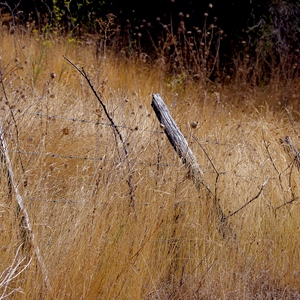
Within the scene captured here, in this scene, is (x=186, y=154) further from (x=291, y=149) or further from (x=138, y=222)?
(x=291, y=149)

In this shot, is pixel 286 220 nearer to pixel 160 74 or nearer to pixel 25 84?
pixel 25 84

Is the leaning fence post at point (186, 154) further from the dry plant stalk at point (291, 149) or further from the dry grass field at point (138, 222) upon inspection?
the dry plant stalk at point (291, 149)

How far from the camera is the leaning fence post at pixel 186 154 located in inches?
138

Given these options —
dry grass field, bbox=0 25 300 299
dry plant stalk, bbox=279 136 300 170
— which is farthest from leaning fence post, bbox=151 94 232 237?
dry plant stalk, bbox=279 136 300 170

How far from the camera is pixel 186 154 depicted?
11.7ft

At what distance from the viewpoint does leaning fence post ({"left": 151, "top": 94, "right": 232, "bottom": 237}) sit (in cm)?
350

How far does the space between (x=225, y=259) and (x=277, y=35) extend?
5505 millimetres

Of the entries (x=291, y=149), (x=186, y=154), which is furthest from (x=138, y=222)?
(x=291, y=149)

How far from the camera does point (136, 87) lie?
22.1 feet

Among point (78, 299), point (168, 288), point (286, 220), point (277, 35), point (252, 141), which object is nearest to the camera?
point (78, 299)

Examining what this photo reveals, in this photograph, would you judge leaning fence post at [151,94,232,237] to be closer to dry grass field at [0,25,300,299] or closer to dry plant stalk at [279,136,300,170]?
dry grass field at [0,25,300,299]

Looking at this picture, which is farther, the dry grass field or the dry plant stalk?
the dry plant stalk

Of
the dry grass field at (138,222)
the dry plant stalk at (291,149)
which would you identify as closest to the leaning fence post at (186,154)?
the dry grass field at (138,222)

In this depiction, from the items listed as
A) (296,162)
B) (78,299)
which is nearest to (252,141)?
(296,162)
